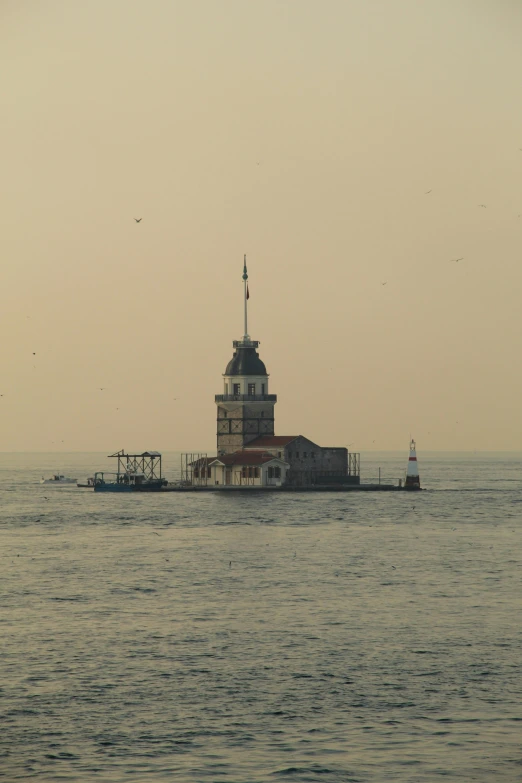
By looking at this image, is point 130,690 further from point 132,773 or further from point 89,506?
point 89,506

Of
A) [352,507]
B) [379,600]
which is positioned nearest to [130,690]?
[379,600]

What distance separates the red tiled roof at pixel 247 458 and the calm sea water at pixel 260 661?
2107 inches

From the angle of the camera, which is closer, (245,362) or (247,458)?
(247,458)

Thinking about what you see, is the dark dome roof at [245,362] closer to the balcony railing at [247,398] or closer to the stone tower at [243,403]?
the stone tower at [243,403]

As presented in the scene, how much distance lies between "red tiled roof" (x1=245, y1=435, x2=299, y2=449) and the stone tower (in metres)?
0.68

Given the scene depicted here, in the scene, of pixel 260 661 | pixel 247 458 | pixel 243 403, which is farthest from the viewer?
pixel 243 403

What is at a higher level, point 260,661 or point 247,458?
point 247,458

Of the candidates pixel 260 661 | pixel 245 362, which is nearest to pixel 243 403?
pixel 245 362

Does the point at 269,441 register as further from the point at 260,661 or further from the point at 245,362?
the point at 260,661

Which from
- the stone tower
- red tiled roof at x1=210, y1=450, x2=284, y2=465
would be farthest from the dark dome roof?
red tiled roof at x1=210, y1=450, x2=284, y2=465

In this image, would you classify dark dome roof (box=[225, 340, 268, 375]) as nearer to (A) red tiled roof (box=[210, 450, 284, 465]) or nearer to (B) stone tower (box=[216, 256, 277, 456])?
(B) stone tower (box=[216, 256, 277, 456])

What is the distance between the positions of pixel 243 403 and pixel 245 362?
5167 millimetres

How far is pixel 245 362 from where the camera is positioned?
145125mm

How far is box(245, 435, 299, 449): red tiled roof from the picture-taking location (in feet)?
464
